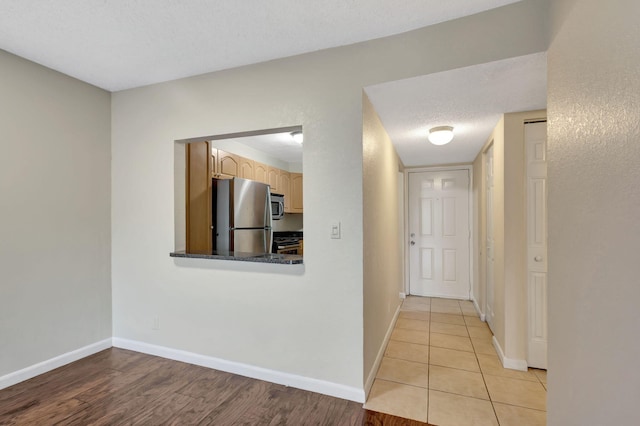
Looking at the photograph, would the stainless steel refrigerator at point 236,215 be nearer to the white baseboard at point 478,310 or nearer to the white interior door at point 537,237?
the white interior door at point 537,237

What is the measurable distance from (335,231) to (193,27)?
163 cm

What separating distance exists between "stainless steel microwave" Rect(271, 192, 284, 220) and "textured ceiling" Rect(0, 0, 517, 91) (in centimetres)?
235

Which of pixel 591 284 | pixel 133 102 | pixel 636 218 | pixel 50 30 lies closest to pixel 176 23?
pixel 50 30

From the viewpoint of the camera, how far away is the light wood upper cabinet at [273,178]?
183 inches

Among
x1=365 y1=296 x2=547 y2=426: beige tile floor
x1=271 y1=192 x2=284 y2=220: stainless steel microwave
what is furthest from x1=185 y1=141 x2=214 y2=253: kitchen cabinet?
x1=365 y1=296 x2=547 y2=426: beige tile floor

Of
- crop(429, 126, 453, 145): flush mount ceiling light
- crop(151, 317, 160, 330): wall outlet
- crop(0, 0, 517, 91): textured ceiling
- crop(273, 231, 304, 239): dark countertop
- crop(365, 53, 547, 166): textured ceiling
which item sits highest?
crop(0, 0, 517, 91): textured ceiling

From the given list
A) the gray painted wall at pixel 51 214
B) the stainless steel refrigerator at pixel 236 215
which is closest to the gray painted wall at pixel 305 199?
the gray painted wall at pixel 51 214

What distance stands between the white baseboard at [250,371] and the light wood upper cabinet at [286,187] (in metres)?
3.00

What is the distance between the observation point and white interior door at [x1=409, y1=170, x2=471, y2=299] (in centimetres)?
450

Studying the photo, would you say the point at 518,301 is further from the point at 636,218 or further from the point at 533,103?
the point at 636,218

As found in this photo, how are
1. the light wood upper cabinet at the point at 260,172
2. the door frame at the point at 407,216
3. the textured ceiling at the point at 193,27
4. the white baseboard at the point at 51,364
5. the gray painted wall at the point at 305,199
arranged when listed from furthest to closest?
the door frame at the point at 407,216
the light wood upper cabinet at the point at 260,172
the white baseboard at the point at 51,364
the gray painted wall at the point at 305,199
the textured ceiling at the point at 193,27

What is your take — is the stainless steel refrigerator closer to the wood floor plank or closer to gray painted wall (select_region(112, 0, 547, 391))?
gray painted wall (select_region(112, 0, 547, 391))

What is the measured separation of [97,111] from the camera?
2.76m

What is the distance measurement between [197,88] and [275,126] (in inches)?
34.2
